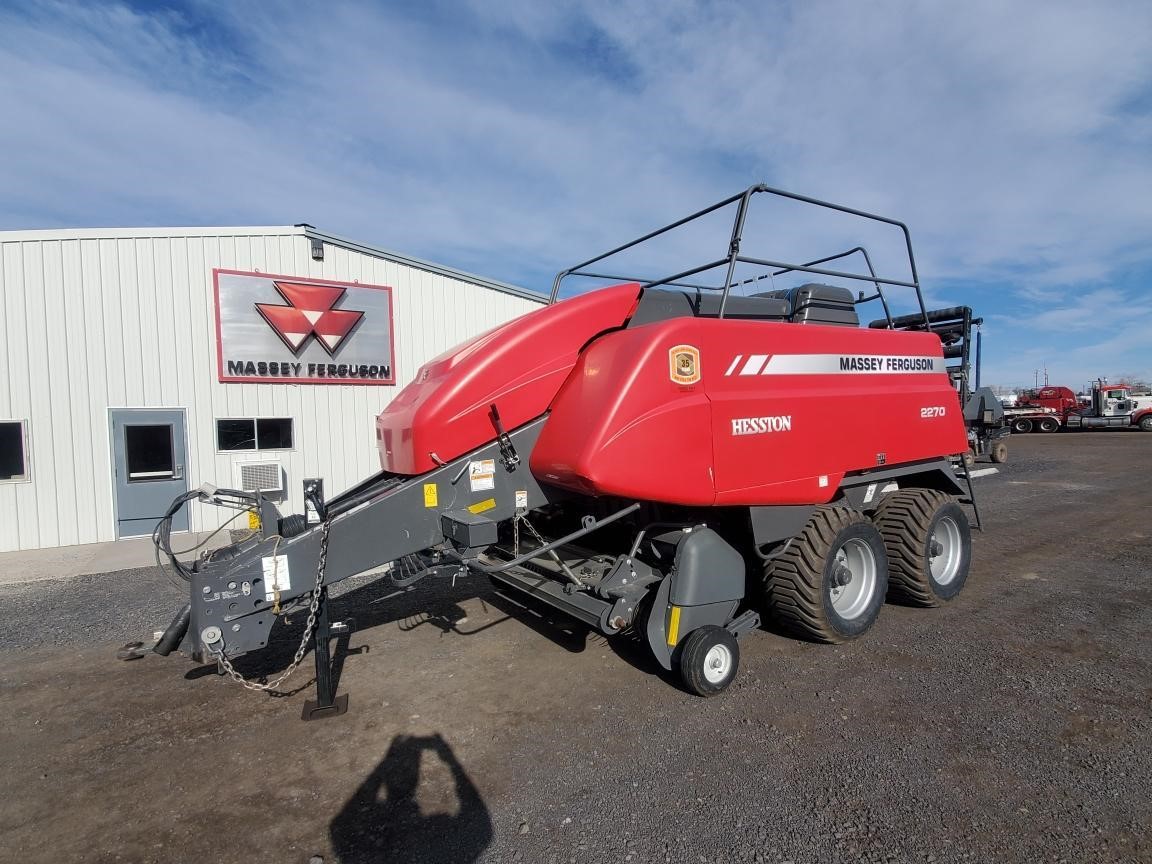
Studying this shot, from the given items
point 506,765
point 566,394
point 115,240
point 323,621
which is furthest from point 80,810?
point 115,240

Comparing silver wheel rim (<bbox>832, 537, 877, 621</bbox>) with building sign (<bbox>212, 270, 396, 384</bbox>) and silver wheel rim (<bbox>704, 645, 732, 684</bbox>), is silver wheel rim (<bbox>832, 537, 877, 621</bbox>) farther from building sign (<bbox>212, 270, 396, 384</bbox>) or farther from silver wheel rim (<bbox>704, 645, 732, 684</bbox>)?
building sign (<bbox>212, 270, 396, 384</bbox>)

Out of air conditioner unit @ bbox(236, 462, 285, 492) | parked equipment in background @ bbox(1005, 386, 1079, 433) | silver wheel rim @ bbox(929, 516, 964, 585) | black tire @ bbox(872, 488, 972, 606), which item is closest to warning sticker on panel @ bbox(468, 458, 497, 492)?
black tire @ bbox(872, 488, 972, 606)

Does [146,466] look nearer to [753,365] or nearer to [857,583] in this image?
[753,365]

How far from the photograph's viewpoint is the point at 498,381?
11.8 feet

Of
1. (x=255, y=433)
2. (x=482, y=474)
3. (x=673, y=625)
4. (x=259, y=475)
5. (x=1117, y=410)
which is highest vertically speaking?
(x=255, y=433)

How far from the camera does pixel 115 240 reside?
334 inches

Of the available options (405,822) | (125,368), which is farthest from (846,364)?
(125,368)

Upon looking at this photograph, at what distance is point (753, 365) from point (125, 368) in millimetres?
8749

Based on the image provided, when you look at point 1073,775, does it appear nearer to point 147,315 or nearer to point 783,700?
point 783,700

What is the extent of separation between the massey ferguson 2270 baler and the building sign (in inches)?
241

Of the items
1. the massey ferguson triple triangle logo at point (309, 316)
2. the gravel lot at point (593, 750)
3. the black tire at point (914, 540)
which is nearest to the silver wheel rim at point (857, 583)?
the gravel lot at point (593, 750)

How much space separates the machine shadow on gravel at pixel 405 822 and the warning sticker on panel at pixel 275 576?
1014mm

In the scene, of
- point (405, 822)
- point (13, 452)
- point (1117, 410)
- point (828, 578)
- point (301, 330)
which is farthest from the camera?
point (1117, 410)

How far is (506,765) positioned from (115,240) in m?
9.11
